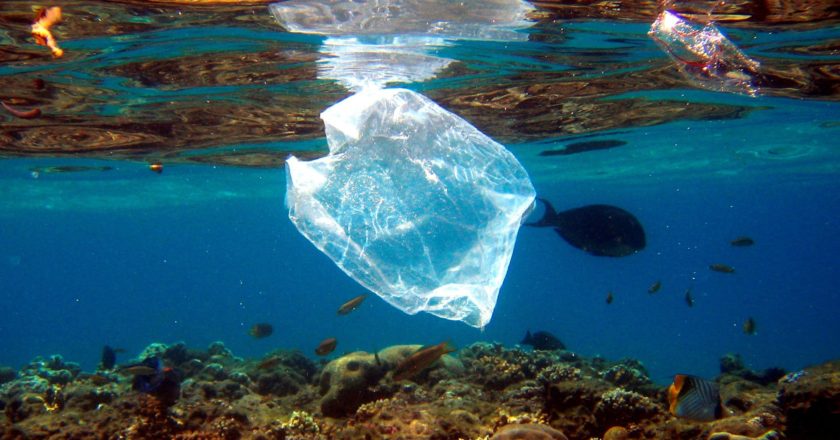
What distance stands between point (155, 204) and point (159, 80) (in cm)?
3003

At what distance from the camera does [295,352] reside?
44.9ft

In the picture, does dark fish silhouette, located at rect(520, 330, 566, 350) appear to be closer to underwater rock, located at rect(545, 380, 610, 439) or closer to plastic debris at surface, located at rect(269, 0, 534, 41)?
underwater rock, located at rect(545, 380, 610, 439)

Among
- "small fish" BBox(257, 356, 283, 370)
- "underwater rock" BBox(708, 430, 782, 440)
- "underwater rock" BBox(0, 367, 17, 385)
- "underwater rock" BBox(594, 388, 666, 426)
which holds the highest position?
"underwater rock" BBox(708, 430, 782, 440)

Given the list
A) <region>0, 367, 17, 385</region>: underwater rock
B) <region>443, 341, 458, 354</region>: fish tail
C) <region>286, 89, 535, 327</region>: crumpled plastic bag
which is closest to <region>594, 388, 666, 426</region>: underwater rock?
<region>443, 341, 458, 354</region>: fish tail

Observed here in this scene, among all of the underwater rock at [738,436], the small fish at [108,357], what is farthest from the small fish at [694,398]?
the small fish at [108,357]

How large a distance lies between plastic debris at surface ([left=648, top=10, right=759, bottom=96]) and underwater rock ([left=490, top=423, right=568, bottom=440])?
264 inches

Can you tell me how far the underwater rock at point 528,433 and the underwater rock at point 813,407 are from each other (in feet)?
9.39

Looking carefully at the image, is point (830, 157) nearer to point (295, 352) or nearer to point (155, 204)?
point (295, 352)

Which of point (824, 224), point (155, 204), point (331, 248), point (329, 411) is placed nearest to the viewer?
point (331, 248)

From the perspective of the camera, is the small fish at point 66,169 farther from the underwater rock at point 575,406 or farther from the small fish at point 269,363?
the underwater rock at point 575,406

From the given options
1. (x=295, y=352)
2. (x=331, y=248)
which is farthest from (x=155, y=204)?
(x=331, y=248)

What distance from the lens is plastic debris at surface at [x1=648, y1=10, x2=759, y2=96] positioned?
8641 mm

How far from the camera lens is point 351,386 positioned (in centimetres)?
877

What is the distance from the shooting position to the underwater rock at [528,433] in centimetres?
511
